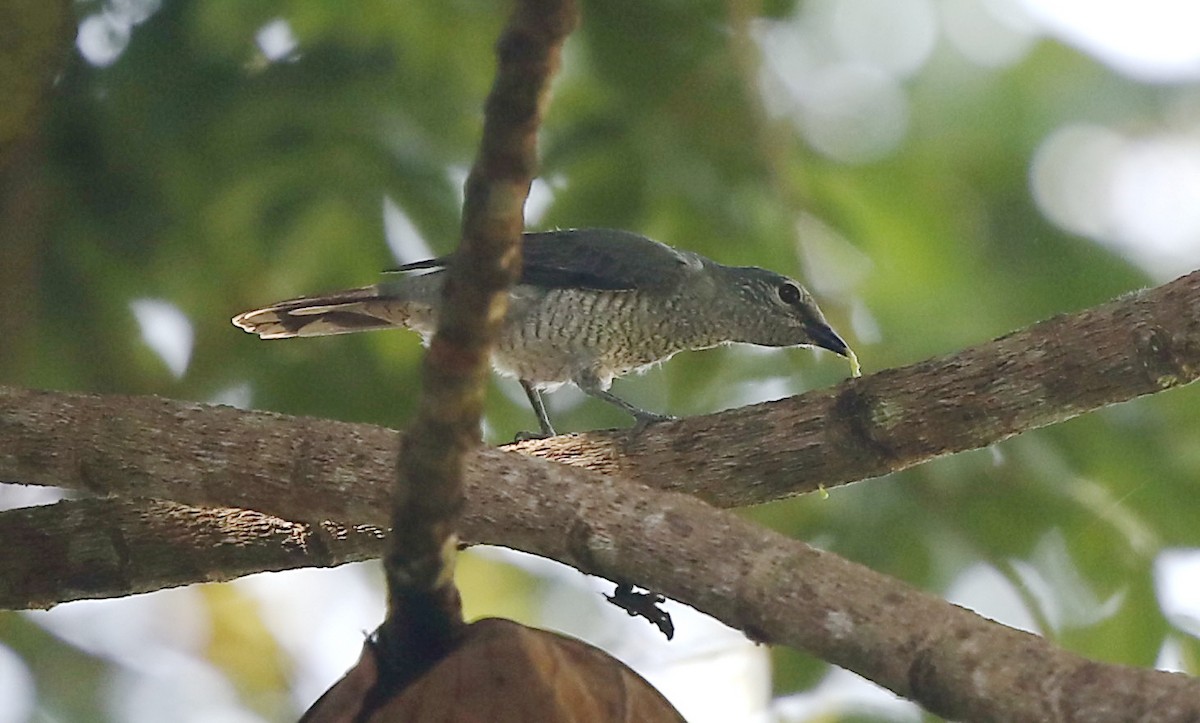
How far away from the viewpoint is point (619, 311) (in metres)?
3.37

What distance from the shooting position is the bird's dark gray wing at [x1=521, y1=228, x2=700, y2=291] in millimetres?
3330

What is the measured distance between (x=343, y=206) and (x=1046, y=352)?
157cm

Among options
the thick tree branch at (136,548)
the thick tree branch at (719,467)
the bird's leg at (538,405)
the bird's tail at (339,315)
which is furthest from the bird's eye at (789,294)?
the thick tree branch at (136,548)

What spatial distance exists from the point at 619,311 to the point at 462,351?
2244mm

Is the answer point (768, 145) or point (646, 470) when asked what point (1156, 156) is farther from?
point (646, 470)

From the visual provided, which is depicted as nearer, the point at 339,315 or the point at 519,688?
the point at 519,688

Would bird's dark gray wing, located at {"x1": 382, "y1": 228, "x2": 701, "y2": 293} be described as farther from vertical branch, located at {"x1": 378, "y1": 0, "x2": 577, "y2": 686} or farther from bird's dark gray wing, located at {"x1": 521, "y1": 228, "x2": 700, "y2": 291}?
vertical branch, located at {"x1": 378, "y1": 0, "x2": 577, "y2": 686}

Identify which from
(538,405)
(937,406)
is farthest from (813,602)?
(538,405)

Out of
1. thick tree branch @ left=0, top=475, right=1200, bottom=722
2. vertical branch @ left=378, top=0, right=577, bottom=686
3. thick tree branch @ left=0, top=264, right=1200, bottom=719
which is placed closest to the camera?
vertical branch @ left=378, top=0, right=577, bottom=686

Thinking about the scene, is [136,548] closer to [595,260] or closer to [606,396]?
[606,396]

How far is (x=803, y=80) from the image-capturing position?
320 centimetres

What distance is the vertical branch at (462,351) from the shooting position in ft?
3.24

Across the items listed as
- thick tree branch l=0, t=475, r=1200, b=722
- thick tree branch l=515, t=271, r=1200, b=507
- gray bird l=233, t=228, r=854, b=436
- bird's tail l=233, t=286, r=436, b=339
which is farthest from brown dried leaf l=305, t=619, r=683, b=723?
gray bird l=233, t=228, r=854, b=436

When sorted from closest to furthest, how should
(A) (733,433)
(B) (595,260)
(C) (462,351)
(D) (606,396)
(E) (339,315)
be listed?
(C) (462,351)
(A) (733,433)
(E) (339,315)
(D) (606,396)
(B) (595,260)
